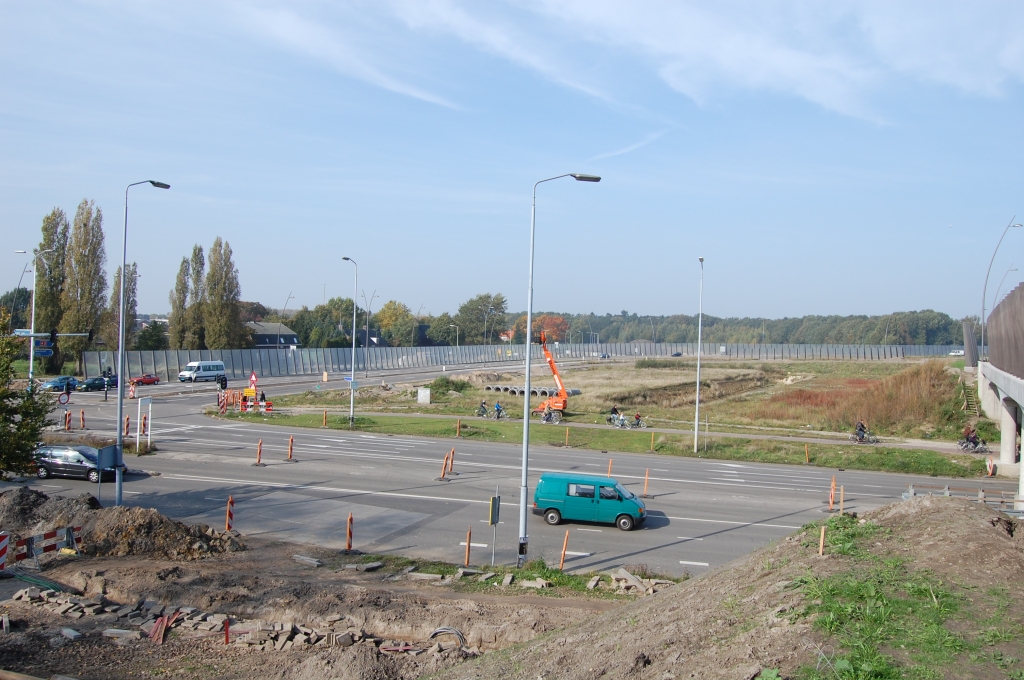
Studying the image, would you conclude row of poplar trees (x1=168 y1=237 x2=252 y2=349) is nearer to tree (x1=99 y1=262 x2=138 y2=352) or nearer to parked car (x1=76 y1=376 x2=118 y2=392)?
tree (x1=99 y1=262 x2=138 y2=352)

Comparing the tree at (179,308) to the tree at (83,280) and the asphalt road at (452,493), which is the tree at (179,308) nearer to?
the tree at (83,280)

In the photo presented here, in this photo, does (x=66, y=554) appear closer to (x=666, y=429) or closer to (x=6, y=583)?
(x=6, y=583)

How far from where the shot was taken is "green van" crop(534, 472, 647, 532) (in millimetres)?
20703

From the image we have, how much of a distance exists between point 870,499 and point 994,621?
62.5 feet

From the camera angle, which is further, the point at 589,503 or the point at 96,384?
the point at 96,384

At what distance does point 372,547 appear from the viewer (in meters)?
18.3

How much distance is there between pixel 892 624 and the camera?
848 centimetres

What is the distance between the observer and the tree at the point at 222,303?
8200 cm

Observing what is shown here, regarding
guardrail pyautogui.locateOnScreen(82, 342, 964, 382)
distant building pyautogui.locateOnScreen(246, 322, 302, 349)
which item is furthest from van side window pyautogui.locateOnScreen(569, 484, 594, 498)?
distant building pyautogui.locateOnScreen(246, 322, 302, 349)

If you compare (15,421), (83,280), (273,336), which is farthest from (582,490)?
(273,336)

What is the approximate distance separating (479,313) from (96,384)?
323 feet

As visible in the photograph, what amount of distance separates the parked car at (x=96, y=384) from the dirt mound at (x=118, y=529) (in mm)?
46331

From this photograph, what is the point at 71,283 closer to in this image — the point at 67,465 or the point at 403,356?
the point at 403,356

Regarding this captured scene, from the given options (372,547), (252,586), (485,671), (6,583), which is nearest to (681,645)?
(485,671)
